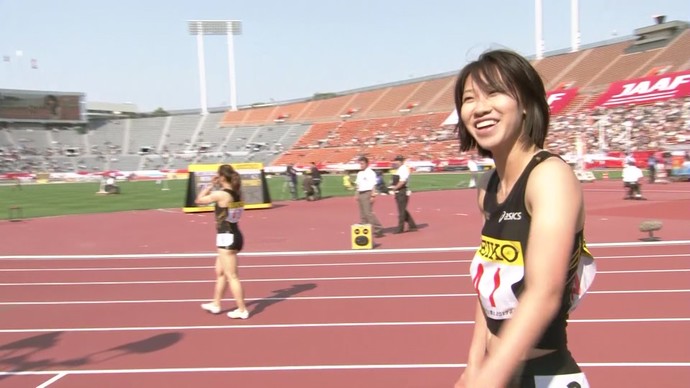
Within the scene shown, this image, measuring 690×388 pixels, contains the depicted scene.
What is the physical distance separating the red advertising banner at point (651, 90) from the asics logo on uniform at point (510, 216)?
116 ft

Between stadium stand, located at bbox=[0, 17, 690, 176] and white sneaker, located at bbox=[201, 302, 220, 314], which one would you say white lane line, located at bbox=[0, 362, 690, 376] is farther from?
stadium stand, located at bbox=[0, 17, 690, 176]

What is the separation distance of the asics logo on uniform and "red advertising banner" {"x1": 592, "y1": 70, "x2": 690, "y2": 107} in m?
35.3

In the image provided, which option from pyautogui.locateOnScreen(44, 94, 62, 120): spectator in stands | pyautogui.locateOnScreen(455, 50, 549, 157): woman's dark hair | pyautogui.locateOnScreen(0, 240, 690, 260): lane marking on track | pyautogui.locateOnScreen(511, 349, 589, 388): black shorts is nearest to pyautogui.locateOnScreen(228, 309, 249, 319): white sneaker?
pyautogui.locateOnScreen(0, 240, 690, 260): lane marking on track

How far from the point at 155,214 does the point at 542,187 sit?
20.3 m

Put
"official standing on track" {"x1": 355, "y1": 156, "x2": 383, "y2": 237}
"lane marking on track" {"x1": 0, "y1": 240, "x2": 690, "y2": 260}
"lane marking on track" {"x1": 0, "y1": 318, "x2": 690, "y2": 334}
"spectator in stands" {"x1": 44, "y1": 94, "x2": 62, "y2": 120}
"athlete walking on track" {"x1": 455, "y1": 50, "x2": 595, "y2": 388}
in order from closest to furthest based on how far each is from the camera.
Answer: "athlete walking on track" {"x1": 455, "y1": 50, "x2": 595, "y2": 388}
"lane marking on track" {"x1": 0, "y1": 318, "x2": 690, "y2": 334}
"lane marking on track" {"x1": 0, "y1": 240, "x2": 690, "y2": 260}
"official standing on track" {"x1": 355, "y1": 156, "x2": 383, "y2": 237}
"spectator in stands" {"x1": 44, "y1": 94, "x2": 62, "y2": 120}

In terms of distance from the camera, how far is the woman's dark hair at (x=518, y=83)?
1608 millimetres

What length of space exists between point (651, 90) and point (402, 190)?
27155mm

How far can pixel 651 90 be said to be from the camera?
1344 inches

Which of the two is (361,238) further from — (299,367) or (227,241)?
(299,367)

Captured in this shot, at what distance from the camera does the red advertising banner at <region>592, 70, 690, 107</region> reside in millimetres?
32719

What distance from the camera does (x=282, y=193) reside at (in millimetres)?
30109

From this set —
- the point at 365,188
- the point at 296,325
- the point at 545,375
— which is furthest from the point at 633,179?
the point at 545,375

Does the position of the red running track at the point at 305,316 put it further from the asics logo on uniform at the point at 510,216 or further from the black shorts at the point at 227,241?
the asics logo on uniform at the point at 510,216

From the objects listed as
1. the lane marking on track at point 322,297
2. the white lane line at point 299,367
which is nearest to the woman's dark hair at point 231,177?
the lane marking on track at point 322,297
